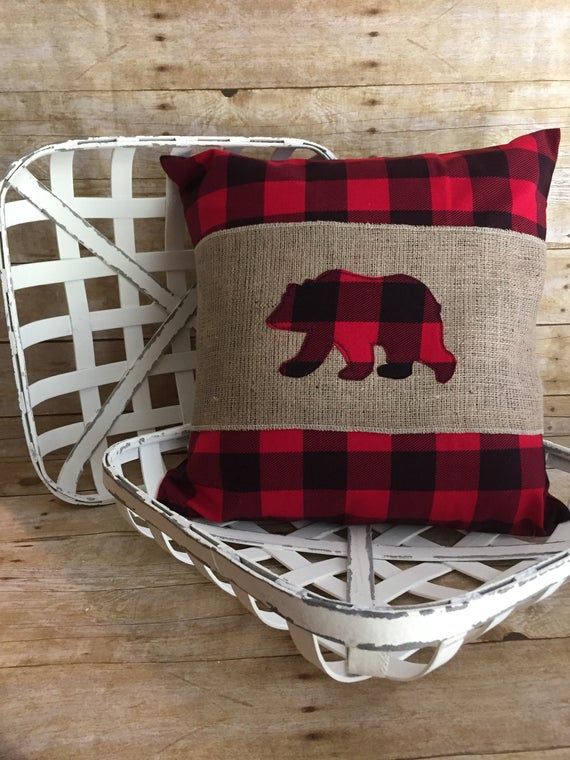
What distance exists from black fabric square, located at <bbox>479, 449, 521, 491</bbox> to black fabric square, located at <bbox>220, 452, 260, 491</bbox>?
0.82ft

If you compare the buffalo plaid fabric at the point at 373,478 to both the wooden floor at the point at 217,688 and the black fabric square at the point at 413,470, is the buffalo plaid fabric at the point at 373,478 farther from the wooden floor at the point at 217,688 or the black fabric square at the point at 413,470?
the wooden floor at the point at 217,688

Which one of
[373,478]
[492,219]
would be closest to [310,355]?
[373,478]

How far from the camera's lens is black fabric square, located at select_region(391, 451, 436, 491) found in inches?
27.7

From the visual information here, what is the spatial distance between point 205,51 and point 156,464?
615 mm

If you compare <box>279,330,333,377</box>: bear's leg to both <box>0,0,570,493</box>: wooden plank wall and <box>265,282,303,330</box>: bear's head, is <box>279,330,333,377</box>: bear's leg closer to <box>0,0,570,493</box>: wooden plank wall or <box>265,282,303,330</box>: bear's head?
<box>265,282,303,330</box>: bear's head

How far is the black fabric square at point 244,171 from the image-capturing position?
76 centimetres

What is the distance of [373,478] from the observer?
2.33 feet

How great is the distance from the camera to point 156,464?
836mm

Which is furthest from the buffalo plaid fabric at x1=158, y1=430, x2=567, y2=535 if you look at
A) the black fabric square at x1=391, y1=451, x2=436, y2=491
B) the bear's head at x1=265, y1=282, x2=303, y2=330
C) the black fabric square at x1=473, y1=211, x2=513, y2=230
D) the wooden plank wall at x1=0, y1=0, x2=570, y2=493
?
the wooden plank wall at x1=0, y1=0, x2=570, y2=493

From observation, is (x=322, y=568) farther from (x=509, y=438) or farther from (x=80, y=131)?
(x=80, y=131)

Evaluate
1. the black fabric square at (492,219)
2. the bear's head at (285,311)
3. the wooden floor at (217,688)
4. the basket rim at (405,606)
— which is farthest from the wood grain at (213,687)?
the black fabric square at (492,219)

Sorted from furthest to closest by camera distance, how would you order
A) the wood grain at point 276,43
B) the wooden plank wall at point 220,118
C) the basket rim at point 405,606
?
1. the wood grain at point 276,43
2. the wooden plank wall at point 220,118
3. the basket rim at point 405,606

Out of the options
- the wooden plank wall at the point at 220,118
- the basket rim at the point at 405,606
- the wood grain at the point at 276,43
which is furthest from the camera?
the wood grain at the point at 276,43

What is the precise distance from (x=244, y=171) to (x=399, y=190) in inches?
7.3
